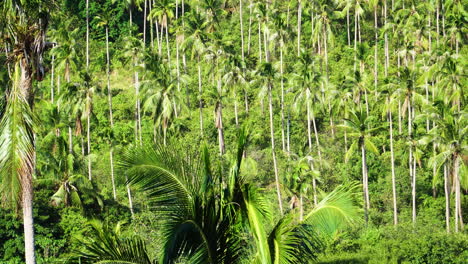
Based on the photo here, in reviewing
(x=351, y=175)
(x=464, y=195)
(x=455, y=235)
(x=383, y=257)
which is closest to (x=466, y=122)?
(x=464, y=195)

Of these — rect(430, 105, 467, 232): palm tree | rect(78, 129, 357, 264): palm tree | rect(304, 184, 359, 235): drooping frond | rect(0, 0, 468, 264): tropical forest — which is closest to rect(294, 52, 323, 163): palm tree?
rect(0, 0, 468, 264): tropical forest

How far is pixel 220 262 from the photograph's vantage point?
1218cm

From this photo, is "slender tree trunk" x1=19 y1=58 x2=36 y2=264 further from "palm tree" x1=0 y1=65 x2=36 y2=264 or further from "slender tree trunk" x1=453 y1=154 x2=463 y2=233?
"slender tree trunk" x1=453 y1=154 x2=463 y2=233

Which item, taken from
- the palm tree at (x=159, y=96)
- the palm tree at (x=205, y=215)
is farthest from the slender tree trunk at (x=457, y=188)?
the palm tree at (x=205, y=215)

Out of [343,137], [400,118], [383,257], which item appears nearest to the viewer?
[383,257]

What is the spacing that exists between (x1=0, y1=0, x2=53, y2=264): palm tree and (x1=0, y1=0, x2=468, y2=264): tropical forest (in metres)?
0.03

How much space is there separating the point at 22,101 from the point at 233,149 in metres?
40.5

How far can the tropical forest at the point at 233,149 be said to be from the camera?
12.1 m

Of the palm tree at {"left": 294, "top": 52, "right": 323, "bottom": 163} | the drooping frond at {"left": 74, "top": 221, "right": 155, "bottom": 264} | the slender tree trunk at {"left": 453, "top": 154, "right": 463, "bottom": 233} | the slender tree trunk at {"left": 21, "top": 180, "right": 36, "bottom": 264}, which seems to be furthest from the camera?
the palm tree at {"left": 294, "top": 52, "right": 323, "bottom": 163}

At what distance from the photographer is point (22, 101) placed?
12.3 meters

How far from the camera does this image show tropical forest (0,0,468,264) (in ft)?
39.8

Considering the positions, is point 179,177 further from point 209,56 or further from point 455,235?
point 209,56

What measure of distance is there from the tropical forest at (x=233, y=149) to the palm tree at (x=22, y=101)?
27 mm

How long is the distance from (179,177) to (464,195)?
43.4 meters
